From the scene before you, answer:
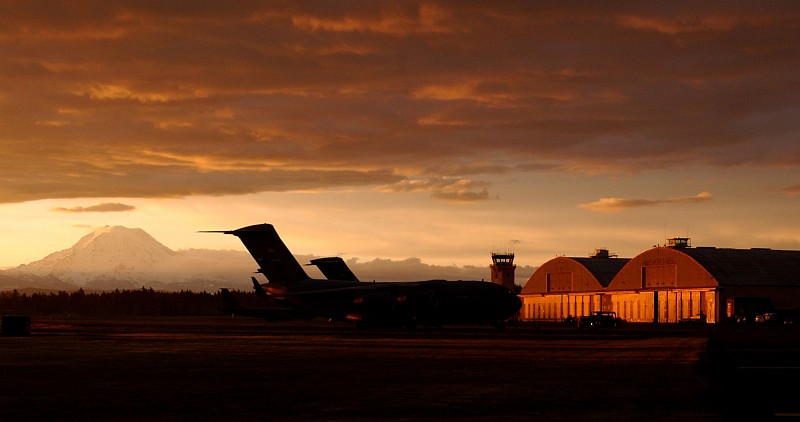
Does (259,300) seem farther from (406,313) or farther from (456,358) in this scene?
(456,358)

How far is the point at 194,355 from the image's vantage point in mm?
35094

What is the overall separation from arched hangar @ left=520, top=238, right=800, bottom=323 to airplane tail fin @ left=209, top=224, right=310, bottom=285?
60.2m

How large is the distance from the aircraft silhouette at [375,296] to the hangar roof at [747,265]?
53433mm

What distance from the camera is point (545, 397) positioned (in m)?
19.7

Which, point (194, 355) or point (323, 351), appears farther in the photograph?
point (323, 351)

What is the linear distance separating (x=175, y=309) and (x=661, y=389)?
6563 inches

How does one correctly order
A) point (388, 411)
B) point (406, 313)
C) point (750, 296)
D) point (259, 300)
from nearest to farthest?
point (388, 411)
point (406, 313)
point (750, 296)
point (259, 300)

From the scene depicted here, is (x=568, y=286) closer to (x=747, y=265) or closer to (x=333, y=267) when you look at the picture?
(x=747, y=265)

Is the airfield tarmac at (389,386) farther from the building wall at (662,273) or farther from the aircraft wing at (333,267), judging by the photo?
the building wall at (662,273)

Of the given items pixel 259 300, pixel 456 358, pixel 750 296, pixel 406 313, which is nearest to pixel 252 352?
pixel 456 358

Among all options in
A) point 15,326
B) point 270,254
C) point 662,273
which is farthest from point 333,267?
point 662,273

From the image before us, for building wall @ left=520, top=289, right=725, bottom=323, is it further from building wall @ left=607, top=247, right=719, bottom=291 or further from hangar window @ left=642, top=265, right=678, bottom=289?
hangar window @ left=642, top=265, right=678, bottom=289

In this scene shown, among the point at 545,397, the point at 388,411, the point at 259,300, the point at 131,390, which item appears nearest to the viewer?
the point at 388,411

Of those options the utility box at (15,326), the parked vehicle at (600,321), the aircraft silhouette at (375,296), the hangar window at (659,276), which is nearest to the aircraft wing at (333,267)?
the aircraft silhouette at (375,296)
